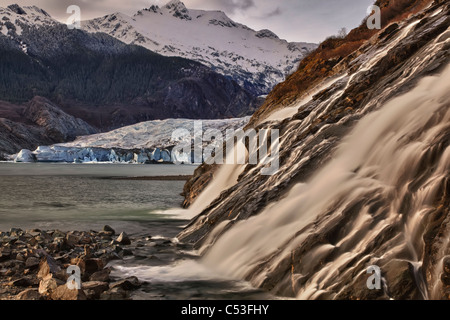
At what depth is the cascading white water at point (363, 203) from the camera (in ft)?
22.3

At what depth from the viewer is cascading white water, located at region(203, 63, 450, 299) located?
A: 6.81 meters

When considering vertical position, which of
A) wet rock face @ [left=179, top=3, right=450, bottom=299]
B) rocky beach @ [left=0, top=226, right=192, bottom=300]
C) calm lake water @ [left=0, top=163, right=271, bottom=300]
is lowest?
calm lake water @ [left=0, top=163, right=271, bottom=300]

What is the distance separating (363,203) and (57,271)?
20.2ft

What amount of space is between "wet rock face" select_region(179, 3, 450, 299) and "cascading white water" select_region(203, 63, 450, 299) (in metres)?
0.03

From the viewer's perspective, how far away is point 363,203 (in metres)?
7.73

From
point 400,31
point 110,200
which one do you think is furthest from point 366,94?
point 110,200

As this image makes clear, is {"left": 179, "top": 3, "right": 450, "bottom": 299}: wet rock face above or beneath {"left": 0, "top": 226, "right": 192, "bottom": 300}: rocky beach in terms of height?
above

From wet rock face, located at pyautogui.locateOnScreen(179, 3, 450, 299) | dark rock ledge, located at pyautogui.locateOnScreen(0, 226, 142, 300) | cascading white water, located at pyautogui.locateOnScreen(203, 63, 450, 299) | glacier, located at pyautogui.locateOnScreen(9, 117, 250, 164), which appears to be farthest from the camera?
glacier, located at pyautogui.locateOnScreen(9, 117, 250, 164)

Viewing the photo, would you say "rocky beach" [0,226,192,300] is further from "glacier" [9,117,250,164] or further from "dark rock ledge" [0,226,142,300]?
"glacier" [9,117,250,164]

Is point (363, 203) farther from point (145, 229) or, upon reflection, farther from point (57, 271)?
point (145, 229)

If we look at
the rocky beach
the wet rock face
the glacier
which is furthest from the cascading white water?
the glacier

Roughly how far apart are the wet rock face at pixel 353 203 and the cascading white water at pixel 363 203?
0.10 feet

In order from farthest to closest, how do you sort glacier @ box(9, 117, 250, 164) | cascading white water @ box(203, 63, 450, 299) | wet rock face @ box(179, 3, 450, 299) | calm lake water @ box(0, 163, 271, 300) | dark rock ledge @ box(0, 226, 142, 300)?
1. glacier @ box(9, 117, 250, 164)
2. calm lake water @ box(0, 163, 271, 300)
3. dark rock ledge @ box(0, 226, 142, 300)
4. cascading white water @ box(203, 63, 450, 299)
5. wet rock face @ box(179, 3, 450, 299)

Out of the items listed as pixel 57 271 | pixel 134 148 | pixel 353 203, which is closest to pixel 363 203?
pixel 353 203
